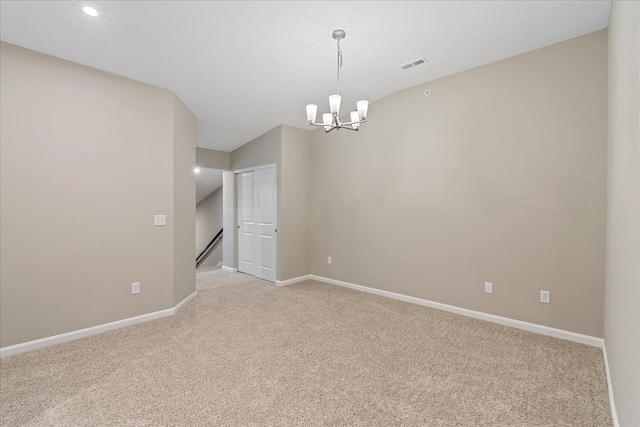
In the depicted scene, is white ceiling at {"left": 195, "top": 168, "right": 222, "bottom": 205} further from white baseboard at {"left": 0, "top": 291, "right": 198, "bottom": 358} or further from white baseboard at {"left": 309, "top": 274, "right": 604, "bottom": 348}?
white baseboard at {"left": 309, "top": 274, "right": 604, "bottom": 348}

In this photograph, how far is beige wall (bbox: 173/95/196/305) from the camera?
145 inches

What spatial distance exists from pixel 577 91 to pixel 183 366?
4.47 meters

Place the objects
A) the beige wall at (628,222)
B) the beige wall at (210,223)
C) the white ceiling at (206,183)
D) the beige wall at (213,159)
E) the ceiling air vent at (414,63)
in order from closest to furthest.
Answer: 1. the beige wall at (628,222)
2. the ceiling air vent at (414,63)
3. the beige wall at (213,159)
4. the white ceiling at (206,183)
5. the beige wall at (210,223)

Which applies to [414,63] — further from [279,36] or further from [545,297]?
[545,297]

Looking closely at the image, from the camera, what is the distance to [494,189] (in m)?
3.34

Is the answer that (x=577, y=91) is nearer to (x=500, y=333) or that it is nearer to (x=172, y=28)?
(x=500, y=333)

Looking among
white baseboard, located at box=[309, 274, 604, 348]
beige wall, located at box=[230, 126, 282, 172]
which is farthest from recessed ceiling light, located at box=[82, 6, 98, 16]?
white baseboard, located at box=[309, 274, 604, 348]

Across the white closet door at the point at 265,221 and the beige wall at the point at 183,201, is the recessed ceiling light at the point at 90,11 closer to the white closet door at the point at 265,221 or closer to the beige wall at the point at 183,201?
the beige wall at the point at 183,201

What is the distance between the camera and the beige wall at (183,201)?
3686 millimetres

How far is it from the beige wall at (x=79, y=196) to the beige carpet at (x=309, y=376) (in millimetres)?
416

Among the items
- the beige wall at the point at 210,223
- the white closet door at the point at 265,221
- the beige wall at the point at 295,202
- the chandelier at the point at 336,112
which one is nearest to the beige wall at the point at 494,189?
the beige wall at the point at 295,202

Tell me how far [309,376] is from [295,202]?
10.8ft

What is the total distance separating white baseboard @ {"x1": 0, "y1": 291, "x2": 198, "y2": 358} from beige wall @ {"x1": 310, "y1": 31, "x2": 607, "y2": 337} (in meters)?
2.83

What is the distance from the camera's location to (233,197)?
6.09 metres
